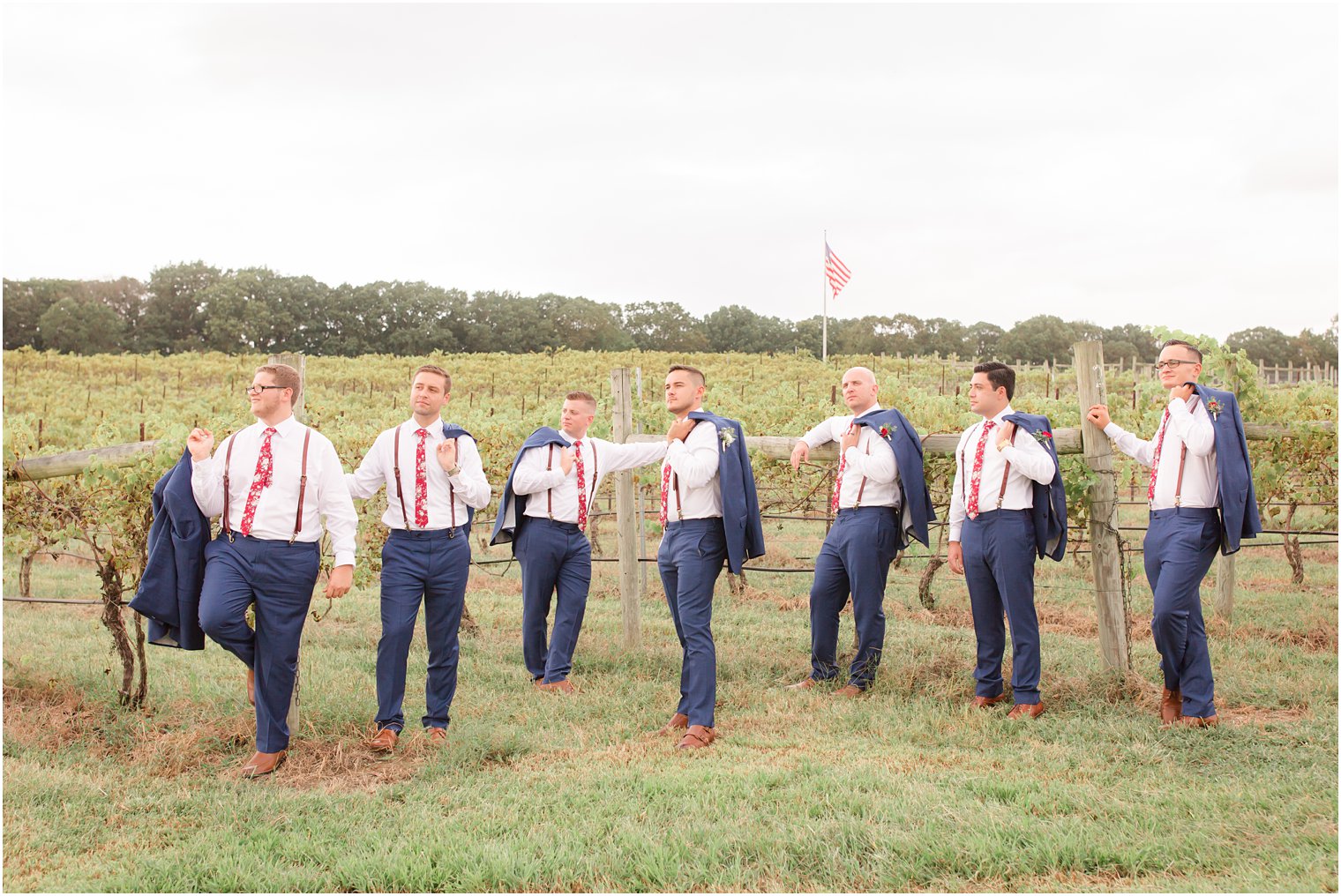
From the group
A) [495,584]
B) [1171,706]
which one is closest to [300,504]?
[1171,706]

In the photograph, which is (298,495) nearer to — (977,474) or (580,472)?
(580,472)

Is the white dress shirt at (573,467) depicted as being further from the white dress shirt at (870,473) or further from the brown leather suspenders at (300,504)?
the brown leather suspenders at (300,504)

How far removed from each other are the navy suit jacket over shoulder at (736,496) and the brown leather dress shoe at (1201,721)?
2233mm

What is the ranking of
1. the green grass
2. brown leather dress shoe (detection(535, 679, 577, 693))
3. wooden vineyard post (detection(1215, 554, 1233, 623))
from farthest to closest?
wooden vineyard post (detection(1215, 554, 1233, 623)) → brown leather dress shoe (detection(535, 679, 577, 693)) → the green grass

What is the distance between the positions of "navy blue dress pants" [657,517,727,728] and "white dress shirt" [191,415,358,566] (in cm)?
159

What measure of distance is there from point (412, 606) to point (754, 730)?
1.82m

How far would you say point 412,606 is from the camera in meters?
4.89

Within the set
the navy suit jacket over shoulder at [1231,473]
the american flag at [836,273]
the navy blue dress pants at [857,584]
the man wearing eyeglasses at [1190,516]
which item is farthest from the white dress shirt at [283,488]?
the american flag at [836,273]

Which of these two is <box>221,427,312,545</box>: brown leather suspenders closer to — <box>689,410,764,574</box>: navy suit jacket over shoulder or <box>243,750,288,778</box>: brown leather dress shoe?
<box>243,750,288,778</box>: brown leather dress shoe

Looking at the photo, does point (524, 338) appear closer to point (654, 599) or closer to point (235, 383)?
point (235, 383)

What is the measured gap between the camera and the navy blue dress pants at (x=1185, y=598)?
4836 mm

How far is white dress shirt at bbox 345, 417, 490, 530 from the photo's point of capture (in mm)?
4887

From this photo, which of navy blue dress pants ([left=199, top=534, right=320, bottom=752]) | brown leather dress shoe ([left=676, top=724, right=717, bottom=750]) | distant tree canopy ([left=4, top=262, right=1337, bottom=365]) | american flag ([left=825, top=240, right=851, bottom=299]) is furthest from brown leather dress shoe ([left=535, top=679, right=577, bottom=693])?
distant tree canopy ([left=4, top=262, right=1337, bottom=365])

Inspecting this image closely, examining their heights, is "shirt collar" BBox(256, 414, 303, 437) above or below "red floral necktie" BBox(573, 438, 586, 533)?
above
